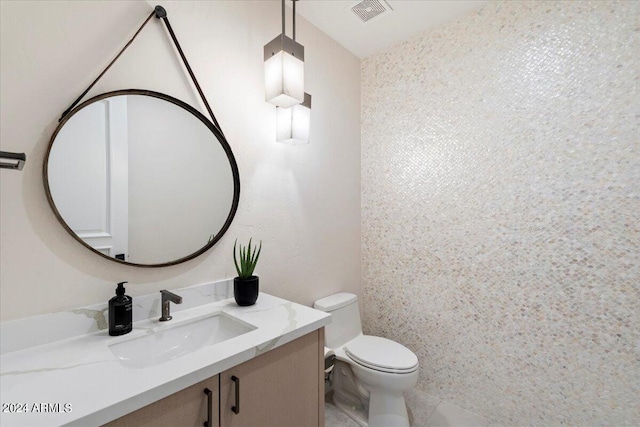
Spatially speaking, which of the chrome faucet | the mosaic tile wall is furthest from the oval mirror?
the mosaic tile wall

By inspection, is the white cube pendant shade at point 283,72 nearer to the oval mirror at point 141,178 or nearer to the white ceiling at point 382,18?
the oval mirror at point 141,178

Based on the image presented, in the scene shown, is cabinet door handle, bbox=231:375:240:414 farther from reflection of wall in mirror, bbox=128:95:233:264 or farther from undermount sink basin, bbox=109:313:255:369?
reflection of wall in mirror, bbox=128:95:233:264

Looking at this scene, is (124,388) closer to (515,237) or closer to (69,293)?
(69,293)

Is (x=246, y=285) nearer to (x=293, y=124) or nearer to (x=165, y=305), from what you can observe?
(x=165, y=305)

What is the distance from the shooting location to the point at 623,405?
1.37 m

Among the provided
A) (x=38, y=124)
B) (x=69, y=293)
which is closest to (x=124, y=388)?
(x=69, y=293)

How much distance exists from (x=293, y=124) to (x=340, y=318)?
1.25 meters

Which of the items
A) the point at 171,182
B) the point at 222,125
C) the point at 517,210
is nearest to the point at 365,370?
the point at 517,210

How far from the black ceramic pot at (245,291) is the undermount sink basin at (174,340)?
10 centimetres

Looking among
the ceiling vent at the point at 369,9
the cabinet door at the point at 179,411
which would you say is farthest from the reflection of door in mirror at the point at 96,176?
the ceiling vent at the point at 369,9

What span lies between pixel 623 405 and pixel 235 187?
84.0 inches

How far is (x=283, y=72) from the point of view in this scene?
4.59 feet

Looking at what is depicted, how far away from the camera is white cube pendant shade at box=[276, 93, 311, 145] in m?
1.56

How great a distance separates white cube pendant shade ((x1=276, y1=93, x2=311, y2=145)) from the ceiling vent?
0.74m
